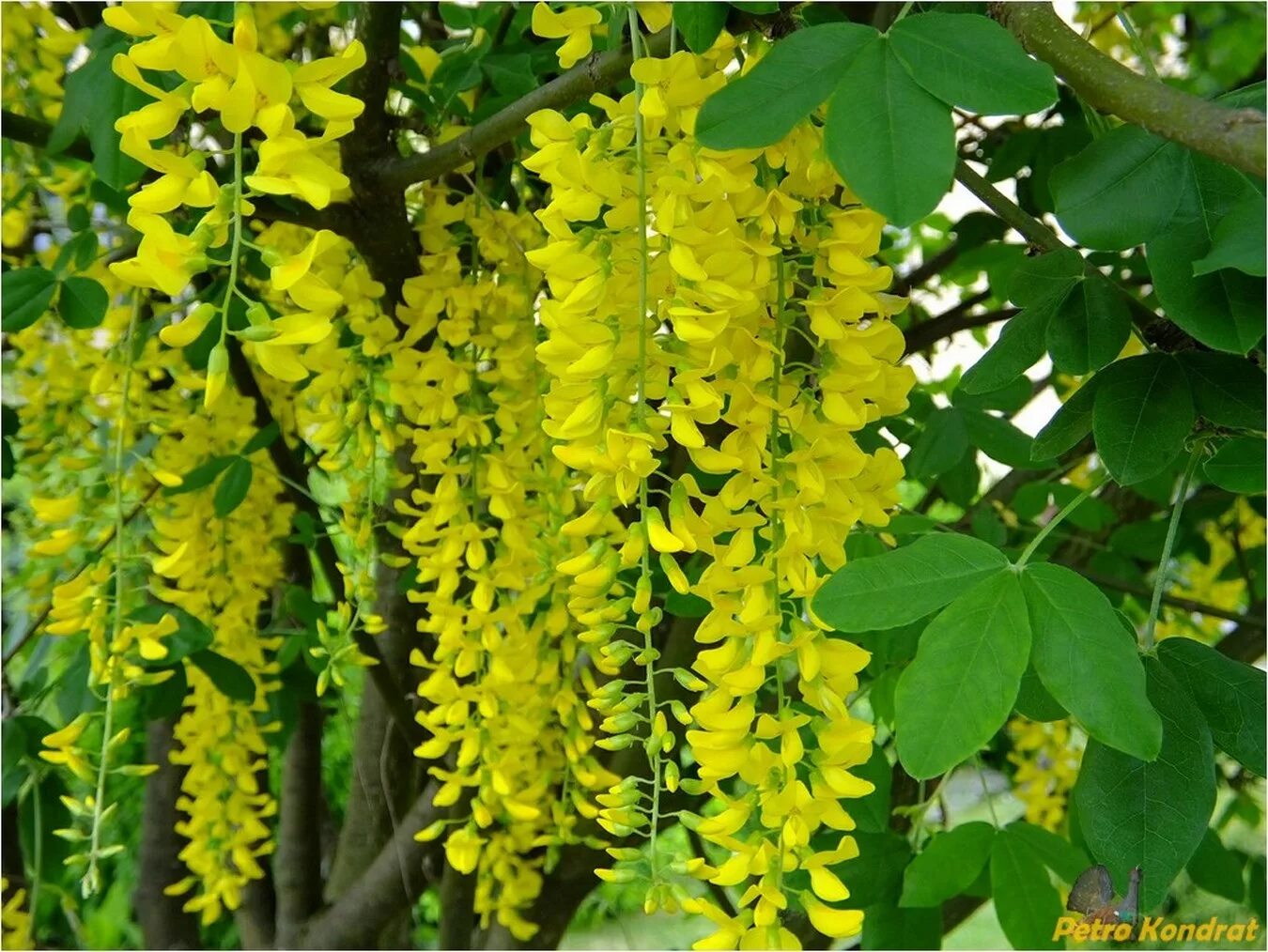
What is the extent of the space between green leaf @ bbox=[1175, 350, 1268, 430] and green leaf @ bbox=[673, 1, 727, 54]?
0.91 feet

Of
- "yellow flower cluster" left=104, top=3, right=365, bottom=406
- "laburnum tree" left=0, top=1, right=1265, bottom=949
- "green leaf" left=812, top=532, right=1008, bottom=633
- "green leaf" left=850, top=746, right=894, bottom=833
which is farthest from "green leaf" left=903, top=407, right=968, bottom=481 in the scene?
"yellow flower cluster" left=104, top=3, right=365, bottom=406

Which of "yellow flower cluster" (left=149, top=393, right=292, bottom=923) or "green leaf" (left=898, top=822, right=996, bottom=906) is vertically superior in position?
"yellow flower cluster" (left=149, top=393, right=292, bottom=923)

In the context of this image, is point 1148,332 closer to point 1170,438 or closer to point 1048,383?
point 1170,438

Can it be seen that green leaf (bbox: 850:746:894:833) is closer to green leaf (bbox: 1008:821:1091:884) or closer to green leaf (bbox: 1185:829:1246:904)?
green leaf (bbox: 1008:821:1091:884)

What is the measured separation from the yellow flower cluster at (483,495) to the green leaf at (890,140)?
0.42m

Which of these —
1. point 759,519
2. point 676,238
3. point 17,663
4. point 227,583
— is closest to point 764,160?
point 676,238

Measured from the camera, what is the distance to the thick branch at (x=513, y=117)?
64cm

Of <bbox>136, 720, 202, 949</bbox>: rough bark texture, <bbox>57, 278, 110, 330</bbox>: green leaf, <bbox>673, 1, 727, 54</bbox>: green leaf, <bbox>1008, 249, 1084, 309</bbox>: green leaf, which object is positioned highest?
<bbox>57, 278, 110, 330</bbox>: green leaf

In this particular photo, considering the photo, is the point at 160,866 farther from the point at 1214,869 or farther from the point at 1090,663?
the point at 1090,663

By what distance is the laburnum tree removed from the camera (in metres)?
0.50

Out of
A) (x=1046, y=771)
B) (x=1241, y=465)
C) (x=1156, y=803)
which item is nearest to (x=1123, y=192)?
(x=1241, y=465)

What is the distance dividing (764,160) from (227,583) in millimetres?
773

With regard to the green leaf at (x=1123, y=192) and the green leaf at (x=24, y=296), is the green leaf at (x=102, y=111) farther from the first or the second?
the green leaf at (x=1123, y=192)

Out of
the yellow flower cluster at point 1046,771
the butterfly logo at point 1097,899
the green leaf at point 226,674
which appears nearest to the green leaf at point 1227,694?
the butterfly logo at point 1097,899
